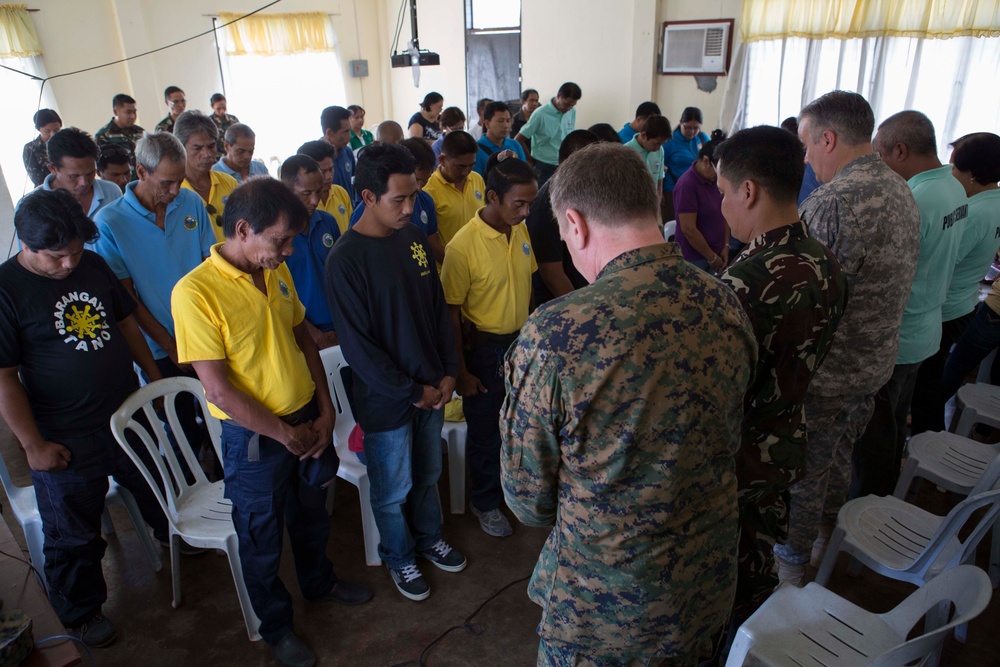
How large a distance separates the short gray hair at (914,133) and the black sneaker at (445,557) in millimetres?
2499

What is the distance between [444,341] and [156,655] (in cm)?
154

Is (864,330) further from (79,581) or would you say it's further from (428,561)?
(79,581)

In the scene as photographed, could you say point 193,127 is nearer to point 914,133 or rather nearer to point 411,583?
point 411,583

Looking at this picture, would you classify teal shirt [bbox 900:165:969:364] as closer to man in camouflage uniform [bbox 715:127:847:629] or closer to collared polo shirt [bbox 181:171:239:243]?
man in camouflage uniform [bbox 715:127:847:629]

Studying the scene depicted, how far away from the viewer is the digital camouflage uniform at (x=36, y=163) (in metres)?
4.43

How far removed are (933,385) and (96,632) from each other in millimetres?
3842

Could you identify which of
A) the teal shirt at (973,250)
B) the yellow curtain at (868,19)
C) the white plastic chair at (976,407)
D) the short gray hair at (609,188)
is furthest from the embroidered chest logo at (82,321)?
the yellow curtain at (868,19)

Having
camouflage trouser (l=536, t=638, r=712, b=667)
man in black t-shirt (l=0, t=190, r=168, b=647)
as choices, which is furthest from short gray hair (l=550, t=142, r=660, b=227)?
man in black t-shirt (l=0, t=190, r=168, b=647)

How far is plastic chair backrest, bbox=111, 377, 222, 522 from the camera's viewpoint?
2.17 meters

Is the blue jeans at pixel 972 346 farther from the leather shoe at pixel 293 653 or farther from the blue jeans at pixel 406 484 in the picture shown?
the leather shoe at pixel 293 653

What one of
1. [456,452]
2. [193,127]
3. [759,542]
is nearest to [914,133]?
[759,542]

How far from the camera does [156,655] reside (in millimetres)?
2246

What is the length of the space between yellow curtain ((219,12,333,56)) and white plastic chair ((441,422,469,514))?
799 cm

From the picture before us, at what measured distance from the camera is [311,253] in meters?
2.92
